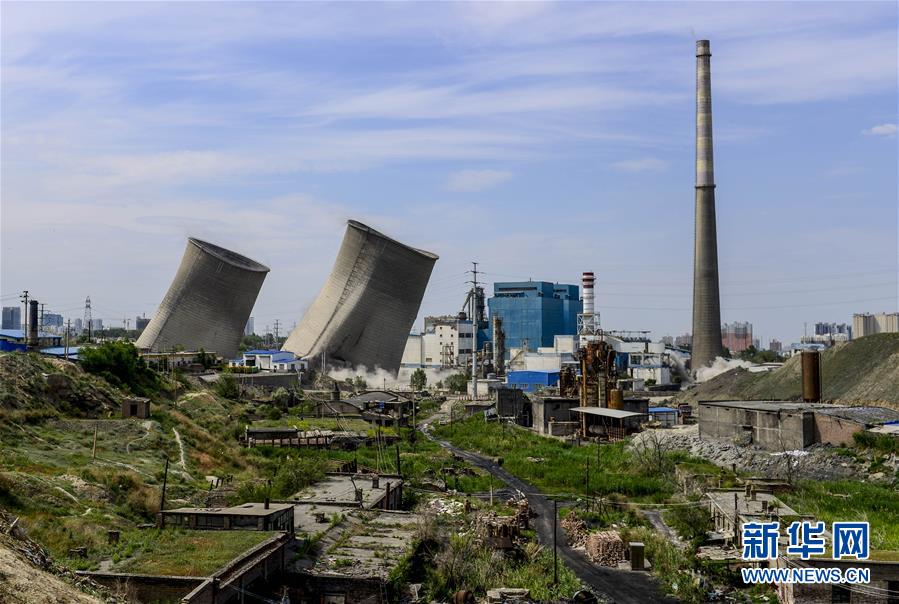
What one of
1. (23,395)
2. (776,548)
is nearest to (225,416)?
(23,395)

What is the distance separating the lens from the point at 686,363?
204ft

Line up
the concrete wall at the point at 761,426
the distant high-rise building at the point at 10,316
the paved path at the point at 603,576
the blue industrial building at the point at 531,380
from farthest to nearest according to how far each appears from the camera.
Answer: the distant high-rise building at the point at 10,316
the blue industrial building at the point at 531,380
the concrete wall at the point at 761,426
the paved path at the point at 603,576

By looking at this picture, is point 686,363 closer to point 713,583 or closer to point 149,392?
point 149,392

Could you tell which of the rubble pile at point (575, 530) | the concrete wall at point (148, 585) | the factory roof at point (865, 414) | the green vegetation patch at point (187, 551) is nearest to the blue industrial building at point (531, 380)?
the factory roof at point (865, 414)

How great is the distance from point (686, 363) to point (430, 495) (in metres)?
46.3

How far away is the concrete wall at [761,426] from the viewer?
2236cm

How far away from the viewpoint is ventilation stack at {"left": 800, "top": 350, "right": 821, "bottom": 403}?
26469 millimetres

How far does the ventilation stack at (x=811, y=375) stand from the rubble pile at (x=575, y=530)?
12.7 metres

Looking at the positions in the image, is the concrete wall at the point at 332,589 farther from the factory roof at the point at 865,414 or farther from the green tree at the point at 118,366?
the green tree at the point at 118,366

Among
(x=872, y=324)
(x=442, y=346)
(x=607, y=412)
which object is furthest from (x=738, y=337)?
(x=607, y=412)

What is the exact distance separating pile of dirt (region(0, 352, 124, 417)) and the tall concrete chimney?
33985 millimetres

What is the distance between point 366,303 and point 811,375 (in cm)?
2418

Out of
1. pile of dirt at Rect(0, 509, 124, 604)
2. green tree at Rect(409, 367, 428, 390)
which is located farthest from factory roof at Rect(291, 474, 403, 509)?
green tree at Rect(409, 367, 428, 390)

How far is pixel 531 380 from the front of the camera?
1921 inches
